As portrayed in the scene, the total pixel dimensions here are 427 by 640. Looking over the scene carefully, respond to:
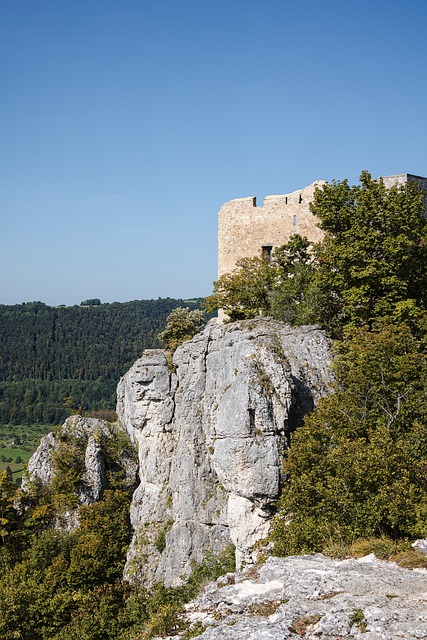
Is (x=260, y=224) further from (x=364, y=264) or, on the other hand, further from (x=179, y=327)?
(x=364, y=264)

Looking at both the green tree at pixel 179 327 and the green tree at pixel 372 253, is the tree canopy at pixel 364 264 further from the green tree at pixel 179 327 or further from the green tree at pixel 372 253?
the green tree at pixel 179 327

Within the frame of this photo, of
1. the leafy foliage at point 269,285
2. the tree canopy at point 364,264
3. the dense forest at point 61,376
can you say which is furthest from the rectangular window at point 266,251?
the dense forest at point 61,376

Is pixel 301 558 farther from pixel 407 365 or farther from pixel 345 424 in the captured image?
pixel 407 365

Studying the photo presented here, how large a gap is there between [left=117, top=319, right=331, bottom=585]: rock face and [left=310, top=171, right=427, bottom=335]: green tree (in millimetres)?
2153

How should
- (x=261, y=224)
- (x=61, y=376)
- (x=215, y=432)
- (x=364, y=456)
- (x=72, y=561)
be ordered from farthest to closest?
(x=61, y=376)
(x=261, y=224)
(x=72, y=561)
(x=215, y=432)
(x=364, y=456)

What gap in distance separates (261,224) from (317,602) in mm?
22140

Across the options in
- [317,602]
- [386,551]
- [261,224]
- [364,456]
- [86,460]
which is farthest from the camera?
[86,460]

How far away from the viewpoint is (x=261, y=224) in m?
29.9

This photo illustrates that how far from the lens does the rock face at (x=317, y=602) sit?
8648 mm

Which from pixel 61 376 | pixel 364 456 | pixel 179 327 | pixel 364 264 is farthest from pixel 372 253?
pixel 61 376

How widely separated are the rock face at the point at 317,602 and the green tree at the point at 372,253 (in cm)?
1207

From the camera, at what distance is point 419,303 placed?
23.0 metres

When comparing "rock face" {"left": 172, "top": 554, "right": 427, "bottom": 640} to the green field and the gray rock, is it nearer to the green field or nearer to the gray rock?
the gray rock

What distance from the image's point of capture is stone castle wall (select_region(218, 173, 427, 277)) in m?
28.8
